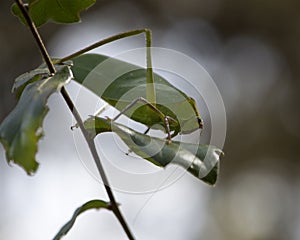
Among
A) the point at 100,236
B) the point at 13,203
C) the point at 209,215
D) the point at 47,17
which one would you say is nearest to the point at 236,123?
the point at 209,215

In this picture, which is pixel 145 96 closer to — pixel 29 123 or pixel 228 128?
pixel 29 123

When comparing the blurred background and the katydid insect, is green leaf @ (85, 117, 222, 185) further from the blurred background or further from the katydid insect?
the blurred background

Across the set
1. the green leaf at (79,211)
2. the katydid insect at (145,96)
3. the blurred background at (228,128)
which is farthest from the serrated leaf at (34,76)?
the blurred background at (228,128)

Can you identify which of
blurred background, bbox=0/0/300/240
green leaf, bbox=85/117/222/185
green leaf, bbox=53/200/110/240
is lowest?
blurred background, bbox=0/0/300/240

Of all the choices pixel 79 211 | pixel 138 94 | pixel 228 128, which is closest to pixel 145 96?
pixel 138 94

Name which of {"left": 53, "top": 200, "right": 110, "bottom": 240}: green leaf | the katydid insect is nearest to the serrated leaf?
the katydid insect
